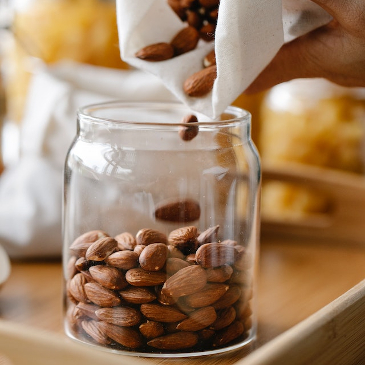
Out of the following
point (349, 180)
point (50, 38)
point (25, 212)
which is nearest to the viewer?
point (25, 212)

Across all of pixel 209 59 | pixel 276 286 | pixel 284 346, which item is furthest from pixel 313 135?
pixel 284 346

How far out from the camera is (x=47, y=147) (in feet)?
2.39

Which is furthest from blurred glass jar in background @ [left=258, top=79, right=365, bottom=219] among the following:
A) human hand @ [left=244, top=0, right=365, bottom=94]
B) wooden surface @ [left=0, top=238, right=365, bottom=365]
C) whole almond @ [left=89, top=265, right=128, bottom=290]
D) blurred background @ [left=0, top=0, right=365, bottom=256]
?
whole almond @ [left=89, top=265, right=128, bottom=290]

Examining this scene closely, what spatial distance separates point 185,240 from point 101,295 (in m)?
0.07

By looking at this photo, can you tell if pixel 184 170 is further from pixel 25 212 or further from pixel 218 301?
pixel 25 212

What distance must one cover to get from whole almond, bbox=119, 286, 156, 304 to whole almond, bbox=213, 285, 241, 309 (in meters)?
0.05

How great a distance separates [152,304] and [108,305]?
0.03 m

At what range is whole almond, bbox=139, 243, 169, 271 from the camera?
0.41 metres

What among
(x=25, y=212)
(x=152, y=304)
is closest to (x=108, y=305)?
(x=152, y=304)

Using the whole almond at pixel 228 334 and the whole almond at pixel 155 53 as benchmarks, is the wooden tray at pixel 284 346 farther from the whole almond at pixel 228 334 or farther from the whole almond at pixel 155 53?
the whole almond at pixel 155 53

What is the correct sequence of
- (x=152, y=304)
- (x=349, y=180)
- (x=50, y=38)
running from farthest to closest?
(x=50, y=38), (x=349, y=180), (x=152, y=304)

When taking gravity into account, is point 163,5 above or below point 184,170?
above

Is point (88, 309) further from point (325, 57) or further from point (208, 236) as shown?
point (325, 57)

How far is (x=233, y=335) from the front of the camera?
1.44 ft
